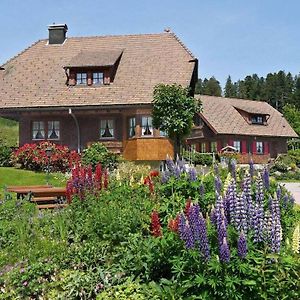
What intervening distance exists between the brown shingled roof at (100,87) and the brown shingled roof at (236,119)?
623 inches

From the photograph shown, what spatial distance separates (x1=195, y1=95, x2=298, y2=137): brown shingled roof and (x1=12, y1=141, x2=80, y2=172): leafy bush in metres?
22.2

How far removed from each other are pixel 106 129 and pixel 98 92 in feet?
7.39

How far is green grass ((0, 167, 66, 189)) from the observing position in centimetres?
2009

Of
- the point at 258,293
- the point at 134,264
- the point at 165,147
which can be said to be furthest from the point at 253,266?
the point at 165,147

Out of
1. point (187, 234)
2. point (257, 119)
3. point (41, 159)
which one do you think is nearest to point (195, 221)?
point (187, 234)

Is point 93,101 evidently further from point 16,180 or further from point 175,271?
point 175,271

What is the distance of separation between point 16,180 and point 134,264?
15.6 metres

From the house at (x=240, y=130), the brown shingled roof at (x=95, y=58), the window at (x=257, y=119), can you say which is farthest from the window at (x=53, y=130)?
the window at (x=257, y=119)

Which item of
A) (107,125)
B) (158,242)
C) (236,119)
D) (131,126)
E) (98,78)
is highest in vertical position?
(98,78)

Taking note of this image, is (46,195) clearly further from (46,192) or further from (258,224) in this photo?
(258,224)

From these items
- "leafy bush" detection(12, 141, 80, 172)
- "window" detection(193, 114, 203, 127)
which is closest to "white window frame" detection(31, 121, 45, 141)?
"leafy bush" detection(12, 141, 80, 172)

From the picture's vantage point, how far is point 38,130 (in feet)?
93.7

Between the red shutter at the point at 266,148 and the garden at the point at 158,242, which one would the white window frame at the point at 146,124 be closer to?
the garden at the point at 158,242

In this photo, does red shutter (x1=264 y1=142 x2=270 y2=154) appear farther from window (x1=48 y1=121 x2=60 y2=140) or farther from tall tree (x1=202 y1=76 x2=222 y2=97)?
tall tree (x1=202 y1=76 x2=222 y2=97)
